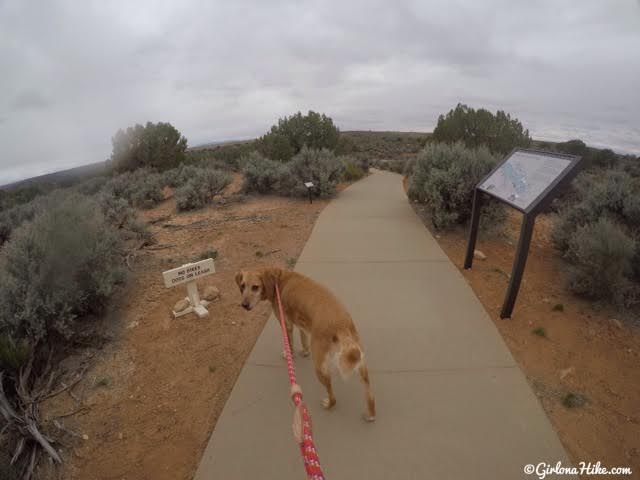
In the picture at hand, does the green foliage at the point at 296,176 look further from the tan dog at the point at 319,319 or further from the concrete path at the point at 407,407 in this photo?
the tan dog at the point at 319,319

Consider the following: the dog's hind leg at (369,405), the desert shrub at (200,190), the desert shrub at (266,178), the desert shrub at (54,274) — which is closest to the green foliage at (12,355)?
the desert shrub at (54,274)

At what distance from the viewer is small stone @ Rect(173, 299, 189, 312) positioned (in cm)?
508

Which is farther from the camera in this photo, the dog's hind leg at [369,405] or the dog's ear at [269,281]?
the dog's ear at [269,281]

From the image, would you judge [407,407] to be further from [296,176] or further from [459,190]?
[296,176]

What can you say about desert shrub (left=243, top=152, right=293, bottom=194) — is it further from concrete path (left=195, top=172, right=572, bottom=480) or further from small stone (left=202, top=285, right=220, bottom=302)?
concrete path (left=195, top=172, right=572, bottom=480)

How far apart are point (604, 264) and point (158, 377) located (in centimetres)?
579

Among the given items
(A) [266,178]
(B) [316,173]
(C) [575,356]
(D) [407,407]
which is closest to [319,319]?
(D) [407,407]

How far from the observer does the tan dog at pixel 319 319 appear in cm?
281

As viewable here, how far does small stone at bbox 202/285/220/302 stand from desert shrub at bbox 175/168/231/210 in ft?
22.4

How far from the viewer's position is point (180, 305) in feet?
16.8

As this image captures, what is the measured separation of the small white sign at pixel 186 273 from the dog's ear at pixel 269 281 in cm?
145

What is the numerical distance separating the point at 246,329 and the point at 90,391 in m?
1.79

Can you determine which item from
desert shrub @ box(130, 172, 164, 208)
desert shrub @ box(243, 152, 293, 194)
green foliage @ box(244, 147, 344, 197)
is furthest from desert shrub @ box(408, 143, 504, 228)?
desert shrub @ box(130, 172, 164, 208)

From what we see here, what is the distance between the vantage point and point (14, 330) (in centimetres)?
403
